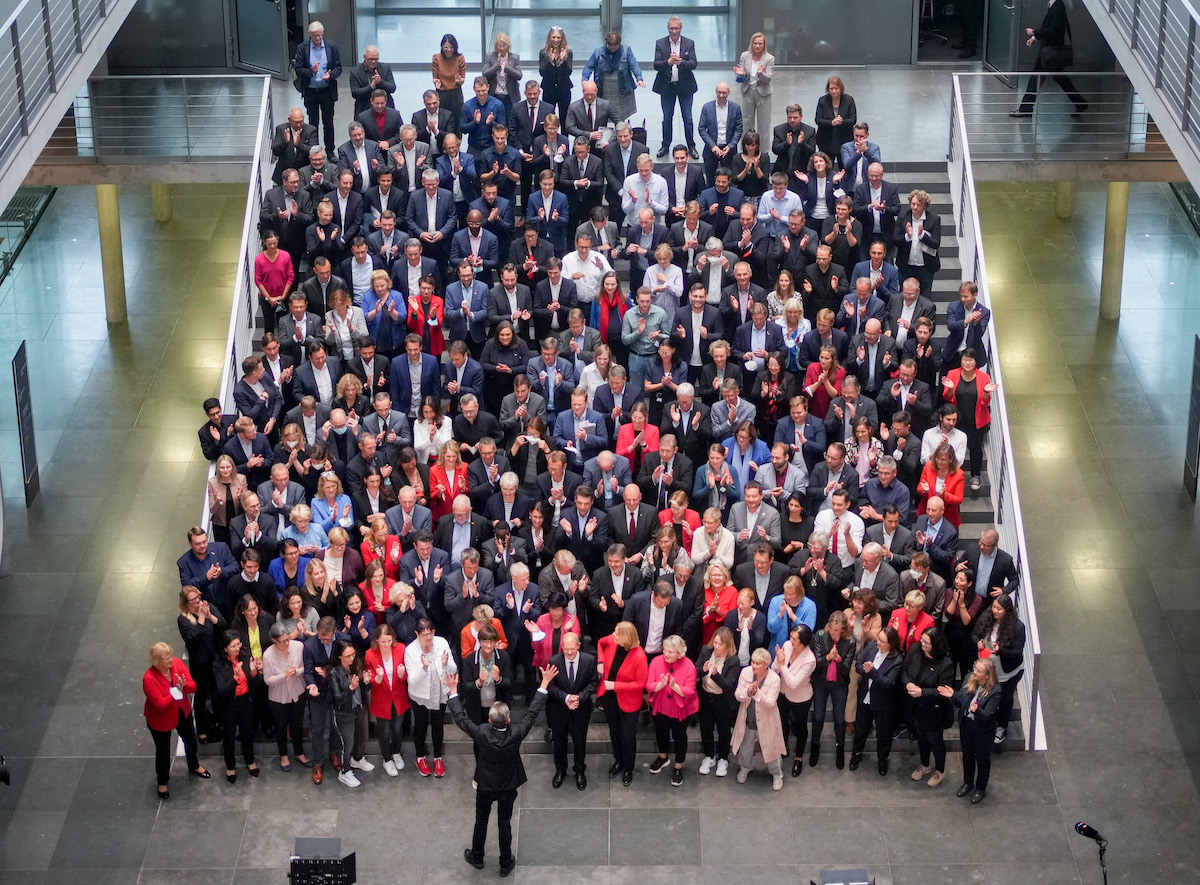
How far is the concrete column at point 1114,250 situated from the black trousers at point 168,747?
Answer: 1357 cm

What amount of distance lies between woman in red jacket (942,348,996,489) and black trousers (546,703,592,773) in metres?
4.45

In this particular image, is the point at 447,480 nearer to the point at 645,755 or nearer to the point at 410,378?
the point at 410,378

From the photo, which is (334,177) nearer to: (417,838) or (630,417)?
(630,417)

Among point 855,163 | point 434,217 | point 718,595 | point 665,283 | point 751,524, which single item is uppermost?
point 855,163

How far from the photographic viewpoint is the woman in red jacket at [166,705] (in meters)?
15.4

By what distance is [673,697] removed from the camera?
15.7m

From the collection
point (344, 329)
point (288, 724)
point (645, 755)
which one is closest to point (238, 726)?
point (288, 724)

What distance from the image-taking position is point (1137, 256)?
86.3 feet

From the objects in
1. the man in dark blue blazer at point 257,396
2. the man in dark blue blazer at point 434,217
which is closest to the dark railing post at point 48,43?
the man in dark blue blazer at point 257,396

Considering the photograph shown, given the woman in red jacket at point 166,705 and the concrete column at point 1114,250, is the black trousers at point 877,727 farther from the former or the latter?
the concrete column at point 1114,250

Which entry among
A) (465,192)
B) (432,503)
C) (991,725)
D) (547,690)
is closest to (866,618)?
(991,725)

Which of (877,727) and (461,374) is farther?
(461,374)

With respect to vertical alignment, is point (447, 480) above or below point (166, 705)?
above

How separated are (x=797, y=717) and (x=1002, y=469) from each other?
10.4 feet
